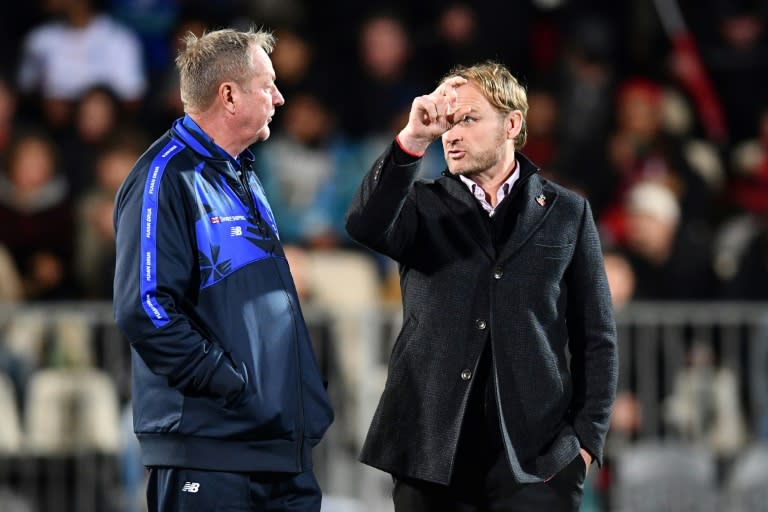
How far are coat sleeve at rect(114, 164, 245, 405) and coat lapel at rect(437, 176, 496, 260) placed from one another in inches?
39.3

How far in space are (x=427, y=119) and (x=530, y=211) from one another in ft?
2.28

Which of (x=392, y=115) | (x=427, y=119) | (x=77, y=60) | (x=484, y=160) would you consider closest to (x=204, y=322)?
(x=427, y=119)

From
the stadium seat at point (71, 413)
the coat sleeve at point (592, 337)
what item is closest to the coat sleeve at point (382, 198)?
the coat sleeve at point (592, 337)

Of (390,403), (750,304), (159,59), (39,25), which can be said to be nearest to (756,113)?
(750,304)

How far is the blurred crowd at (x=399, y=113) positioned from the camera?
32.8ft

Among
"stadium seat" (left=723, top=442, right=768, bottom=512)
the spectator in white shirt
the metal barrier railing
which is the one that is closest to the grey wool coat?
the metal barrier railing

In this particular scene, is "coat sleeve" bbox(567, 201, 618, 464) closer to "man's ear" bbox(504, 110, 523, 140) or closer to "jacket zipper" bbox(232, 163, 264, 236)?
"man's ear" bbox(504, 110, 523, 140)

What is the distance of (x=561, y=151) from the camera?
1121 cm

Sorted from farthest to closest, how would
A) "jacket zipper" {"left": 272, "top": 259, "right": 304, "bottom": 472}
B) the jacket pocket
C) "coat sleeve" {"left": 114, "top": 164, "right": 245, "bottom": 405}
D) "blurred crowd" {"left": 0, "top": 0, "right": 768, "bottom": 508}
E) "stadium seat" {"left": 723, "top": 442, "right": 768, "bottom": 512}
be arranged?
"blurred crowd" {"left": 0, "top": 0, "right": 768, "bottom": 508}, "stadium seat" {"left": 723, "top": 442, "right": 768, "bottom": 512}, the jacket pocket, "jacket zipper" {"left": 272, "top": 259, "right": 304, "bottom": 472}, "coat sleeve" {"left": 114, "top": 164, "right": 245, "bottom": 405}

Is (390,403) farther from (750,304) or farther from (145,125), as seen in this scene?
(145,125)

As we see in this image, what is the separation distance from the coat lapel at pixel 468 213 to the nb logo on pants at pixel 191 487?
1.28 meters

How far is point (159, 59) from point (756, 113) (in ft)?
16.6

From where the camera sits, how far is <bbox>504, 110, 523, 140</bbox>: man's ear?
5113 mm

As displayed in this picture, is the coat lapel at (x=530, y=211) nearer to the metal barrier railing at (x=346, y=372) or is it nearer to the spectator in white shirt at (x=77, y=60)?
the metal barrier railing at (x=346, y=372)
